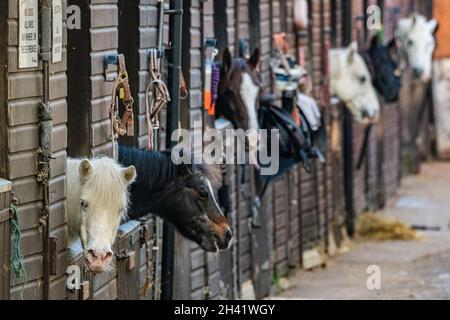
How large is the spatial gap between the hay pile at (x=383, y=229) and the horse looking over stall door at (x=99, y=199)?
11.8 meters

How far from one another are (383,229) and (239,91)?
27.9 ft

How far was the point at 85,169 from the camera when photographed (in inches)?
353

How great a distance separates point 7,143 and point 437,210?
53.2 feet

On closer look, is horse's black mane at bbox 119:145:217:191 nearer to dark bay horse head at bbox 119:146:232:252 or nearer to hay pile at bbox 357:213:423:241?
dark bay horse head at bbox 119:146:232:252

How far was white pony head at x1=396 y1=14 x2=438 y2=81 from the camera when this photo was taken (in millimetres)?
25609

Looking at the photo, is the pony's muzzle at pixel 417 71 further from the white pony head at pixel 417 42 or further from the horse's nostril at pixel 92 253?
the horse's nostril at pixel 92 253

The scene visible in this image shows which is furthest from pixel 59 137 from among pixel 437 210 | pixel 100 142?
pixel 437 210

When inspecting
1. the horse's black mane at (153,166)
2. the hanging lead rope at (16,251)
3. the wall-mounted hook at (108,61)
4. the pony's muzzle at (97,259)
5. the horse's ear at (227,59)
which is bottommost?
the pony's muzzle at (97,259)

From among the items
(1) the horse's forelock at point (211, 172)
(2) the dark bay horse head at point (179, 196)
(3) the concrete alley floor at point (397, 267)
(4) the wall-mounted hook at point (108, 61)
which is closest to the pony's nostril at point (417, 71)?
(3) the concrete alley floor at point (397, 267)

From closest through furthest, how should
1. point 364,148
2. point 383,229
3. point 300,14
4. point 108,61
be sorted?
point 108,61, point 300,14, point 364,148, point 383,229

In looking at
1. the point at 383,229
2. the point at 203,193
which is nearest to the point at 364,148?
the point at 383,229

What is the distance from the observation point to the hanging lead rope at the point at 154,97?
10.9 meters

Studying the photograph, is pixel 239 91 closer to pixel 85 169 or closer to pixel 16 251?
pixel 85 169

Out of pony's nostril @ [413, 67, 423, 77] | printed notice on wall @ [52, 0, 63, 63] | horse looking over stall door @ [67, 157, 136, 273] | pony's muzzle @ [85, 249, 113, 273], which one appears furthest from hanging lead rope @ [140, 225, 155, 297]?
pony's nostril @ [413, 67, 423, 77]
